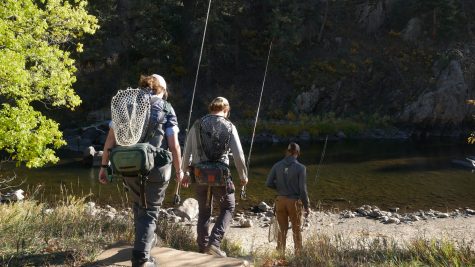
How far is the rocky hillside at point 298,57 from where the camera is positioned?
3494cm

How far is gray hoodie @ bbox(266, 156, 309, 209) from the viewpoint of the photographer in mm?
7555

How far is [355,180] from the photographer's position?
18047 millimetres

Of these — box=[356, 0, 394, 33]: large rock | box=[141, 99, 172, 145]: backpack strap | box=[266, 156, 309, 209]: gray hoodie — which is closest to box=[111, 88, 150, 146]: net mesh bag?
box=[141, 99, 172, 145]: backpack strap

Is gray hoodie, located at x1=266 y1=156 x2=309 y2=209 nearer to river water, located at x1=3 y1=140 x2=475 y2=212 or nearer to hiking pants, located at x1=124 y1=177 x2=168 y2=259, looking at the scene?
hiking pants, located at x1=124 y1=177 x2=168 y2=259

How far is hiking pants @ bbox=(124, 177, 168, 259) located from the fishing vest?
902 mm

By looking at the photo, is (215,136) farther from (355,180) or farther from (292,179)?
(355,180)

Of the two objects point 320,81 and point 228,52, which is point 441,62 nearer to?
point 320,81

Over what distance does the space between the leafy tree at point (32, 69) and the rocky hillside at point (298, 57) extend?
2529cm

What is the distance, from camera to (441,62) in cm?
3594

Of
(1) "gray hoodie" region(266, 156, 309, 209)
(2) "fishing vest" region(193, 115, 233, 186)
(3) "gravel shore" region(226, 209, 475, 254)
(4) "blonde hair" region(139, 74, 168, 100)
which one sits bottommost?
(3) "gravel shore" region(226, 209, 475, 254)

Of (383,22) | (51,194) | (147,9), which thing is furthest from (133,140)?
(383,22)

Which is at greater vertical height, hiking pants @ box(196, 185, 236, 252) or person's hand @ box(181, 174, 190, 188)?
person's hand @ box(181, 174, 190, 188)

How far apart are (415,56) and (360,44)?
14.7 feet

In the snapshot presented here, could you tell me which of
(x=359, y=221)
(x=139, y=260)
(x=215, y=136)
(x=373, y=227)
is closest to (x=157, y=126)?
(x=215, y=136)
